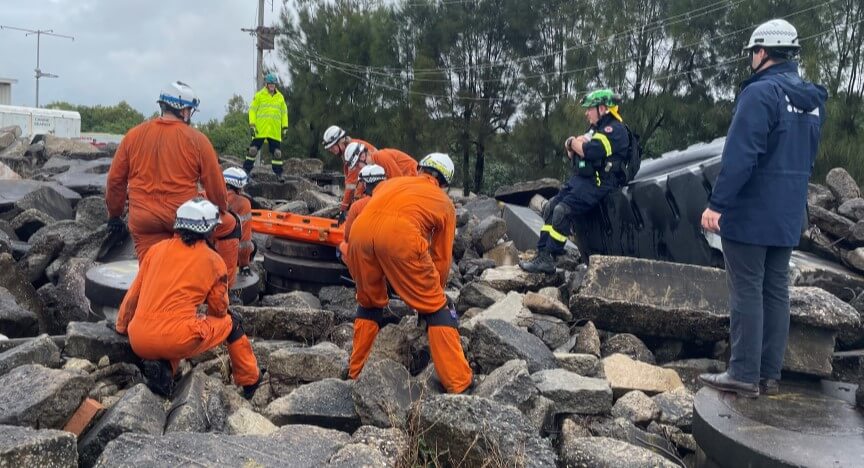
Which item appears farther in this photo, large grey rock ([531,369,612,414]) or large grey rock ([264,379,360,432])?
large grey rock ([531,369,612,414])

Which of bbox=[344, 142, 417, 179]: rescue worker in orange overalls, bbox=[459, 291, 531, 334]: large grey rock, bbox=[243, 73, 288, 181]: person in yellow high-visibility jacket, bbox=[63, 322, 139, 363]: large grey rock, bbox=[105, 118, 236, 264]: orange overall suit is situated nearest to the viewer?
bbox=[63, 322, 139, 363]: large grey rock

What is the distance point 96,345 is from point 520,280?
3.38 metres

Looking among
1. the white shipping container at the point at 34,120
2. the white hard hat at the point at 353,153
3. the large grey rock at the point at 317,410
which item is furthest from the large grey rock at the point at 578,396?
the white shipping container at the point at 34,120

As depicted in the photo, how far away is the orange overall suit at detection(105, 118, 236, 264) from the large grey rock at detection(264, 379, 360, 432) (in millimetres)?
1810

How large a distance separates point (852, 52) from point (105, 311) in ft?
51.0

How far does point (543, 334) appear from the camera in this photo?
5.36 m

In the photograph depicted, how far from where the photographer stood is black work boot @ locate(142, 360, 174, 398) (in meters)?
4.40

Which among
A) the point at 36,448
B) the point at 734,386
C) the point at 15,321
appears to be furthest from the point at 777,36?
the point at 15,321

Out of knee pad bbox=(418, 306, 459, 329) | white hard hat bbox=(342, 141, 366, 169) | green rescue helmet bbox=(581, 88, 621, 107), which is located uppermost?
green rescue helmet bbox=(581, 88, 621, 107)

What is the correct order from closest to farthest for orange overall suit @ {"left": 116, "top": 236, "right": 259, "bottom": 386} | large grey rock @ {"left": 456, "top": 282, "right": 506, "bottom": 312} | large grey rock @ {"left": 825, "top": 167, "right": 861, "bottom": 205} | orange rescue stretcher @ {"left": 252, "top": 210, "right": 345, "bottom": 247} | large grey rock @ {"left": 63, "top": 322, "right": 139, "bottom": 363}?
orange overall suit @ {"left": 116, "top": 236, "right": 259, "bottom": 386}
large grey rock @ {"left": 63, "top": 322, "right": 139, "bottom": 363}
large grey rock @ {"left": 456, "top": 282, "right": 506, "bottom": 312}
orange rescue stretcher @ {"left": 252, "top": 210, "right": 345, "bottom": 247}
large grey rock @ {"left": 825, "top": 167, "right": 861, "bottom": 205}

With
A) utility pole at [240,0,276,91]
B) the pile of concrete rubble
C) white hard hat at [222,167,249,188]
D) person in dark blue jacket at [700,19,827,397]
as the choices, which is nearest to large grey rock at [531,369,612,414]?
the pile of concrete rubble

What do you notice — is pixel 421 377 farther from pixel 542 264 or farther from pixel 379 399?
pixel 542 264

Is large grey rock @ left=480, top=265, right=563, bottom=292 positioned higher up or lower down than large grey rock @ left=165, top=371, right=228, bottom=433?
higher up

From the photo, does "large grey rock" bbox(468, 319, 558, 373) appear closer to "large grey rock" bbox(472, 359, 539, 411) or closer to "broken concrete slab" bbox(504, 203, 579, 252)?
"large grey rock" bbox(472, 359, 539, 411)
